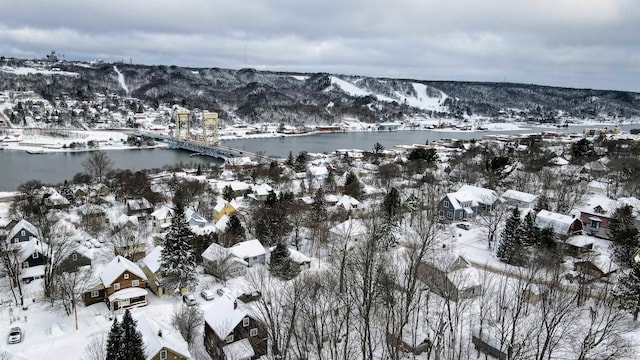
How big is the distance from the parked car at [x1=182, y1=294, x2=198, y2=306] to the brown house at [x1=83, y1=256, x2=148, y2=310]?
2.62 feet

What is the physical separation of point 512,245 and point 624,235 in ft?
9.30

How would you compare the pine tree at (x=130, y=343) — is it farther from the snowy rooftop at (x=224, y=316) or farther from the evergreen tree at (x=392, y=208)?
the evergreen tree at (x=392, y=208)

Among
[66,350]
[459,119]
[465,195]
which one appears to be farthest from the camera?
[459,119]

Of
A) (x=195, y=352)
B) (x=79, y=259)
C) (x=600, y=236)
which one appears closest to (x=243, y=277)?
(x=195, y=352)

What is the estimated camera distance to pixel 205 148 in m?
39.4

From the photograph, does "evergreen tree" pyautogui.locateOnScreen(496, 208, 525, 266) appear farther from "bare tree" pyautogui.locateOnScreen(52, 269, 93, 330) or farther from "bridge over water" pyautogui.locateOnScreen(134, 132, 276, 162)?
"bridge over water" pyautogui.locateOnScreen(134, 132, 276, 162)

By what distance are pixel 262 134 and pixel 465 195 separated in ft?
139

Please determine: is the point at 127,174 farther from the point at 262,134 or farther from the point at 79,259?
the point at 262,134

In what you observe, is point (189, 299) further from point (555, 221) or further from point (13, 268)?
point (555, 221)

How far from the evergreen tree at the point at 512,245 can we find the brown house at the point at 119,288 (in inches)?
347

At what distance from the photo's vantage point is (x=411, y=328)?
25.3 feet

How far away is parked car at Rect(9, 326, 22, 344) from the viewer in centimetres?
752

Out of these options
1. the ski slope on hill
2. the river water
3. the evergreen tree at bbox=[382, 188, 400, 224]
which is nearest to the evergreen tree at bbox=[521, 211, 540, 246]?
the evergreen tree at bbox=[382, 188, 400, 224]

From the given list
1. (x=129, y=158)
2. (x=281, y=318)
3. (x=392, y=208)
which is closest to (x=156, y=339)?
(x=281, y=318)
